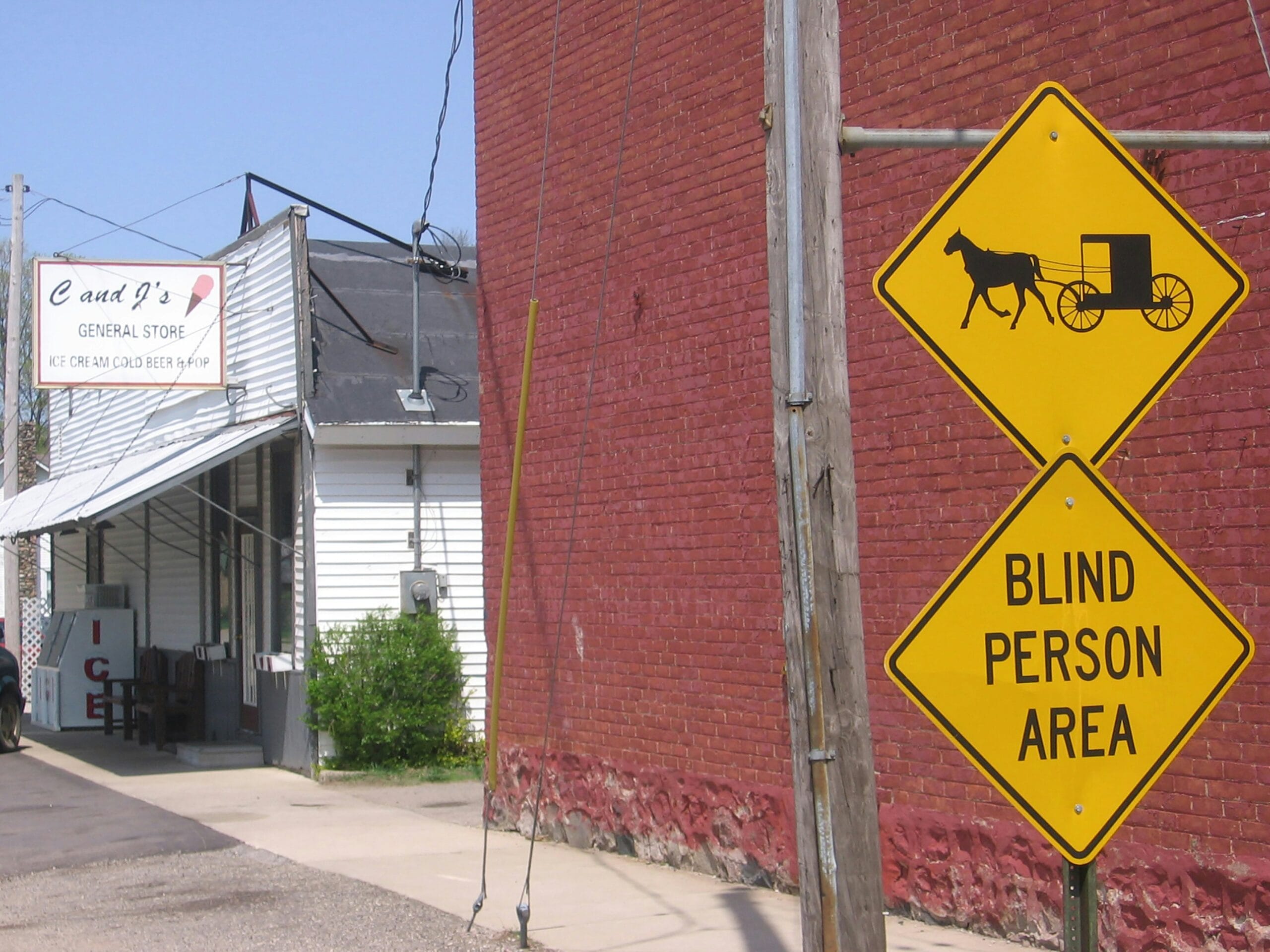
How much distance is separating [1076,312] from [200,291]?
14.0 m

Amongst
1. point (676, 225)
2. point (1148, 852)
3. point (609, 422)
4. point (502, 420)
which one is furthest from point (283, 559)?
point (1148, 852)

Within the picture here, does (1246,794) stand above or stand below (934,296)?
below

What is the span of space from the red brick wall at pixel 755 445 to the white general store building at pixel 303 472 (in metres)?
3.93

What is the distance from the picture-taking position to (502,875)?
1011cm

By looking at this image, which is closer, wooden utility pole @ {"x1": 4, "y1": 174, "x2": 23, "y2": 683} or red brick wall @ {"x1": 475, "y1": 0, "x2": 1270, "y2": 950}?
red brick wall @ {"x1": 475, "y1": 0, "x2": 1270, "y2": 950}

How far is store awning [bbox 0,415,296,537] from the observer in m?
15.3

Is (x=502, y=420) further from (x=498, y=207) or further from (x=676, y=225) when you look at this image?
(x=676, y=225)

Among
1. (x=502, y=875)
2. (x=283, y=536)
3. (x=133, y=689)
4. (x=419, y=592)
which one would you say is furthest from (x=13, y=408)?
(x=502, y=875)

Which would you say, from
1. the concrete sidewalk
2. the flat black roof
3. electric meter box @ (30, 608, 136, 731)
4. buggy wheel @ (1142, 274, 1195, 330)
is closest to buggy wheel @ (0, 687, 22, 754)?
electric meter box @ (30, 608, 136, 731)

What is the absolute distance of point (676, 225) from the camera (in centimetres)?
1000

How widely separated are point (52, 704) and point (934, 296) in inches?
762

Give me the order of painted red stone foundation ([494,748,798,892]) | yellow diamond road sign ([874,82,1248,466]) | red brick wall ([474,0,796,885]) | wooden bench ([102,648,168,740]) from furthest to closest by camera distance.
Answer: wooden bench ([102,648,168,740]) < red brick wall ([474,0,796,885]) < painted red stone foundation ([494,748,798,892]) < yellow diamond road sign ([874,82,1248,466])

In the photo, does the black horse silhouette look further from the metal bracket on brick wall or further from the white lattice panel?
the white lattice panel

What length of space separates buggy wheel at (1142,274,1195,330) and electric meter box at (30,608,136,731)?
18.8m
